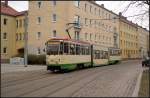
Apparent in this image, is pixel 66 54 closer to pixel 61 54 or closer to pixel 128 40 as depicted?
pixel 61 54

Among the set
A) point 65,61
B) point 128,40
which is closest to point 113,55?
point 65,61

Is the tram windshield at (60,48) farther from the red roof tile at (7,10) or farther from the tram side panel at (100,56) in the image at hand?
the red roof tile at (7,10)

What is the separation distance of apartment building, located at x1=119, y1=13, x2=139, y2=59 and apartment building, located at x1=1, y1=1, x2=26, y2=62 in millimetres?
32359

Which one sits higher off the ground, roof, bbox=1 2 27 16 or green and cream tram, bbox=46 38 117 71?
roof, bbox=1 2 27 16

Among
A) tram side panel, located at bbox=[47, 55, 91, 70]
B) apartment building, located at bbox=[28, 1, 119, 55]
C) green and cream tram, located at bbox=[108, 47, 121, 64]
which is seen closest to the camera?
tram side panel, located at bbox=[47, 55, 91, 70]

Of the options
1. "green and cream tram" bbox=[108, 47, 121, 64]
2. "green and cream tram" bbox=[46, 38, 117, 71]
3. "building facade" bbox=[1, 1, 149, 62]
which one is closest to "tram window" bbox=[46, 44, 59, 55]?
"green and cream tram" bbox=[46, 38, 117, 71]

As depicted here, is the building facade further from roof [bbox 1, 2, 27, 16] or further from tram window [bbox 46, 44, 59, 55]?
tram window [bbox 46, 44, 59, 55]

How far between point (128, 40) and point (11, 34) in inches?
1941

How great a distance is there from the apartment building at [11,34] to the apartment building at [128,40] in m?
32.4

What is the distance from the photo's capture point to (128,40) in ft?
338

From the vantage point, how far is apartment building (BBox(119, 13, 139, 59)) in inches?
3652

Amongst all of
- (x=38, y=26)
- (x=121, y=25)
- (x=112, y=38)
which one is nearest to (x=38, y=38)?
(x=38, y=26)

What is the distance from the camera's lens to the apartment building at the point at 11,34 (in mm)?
62406

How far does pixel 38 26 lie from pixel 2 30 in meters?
9.17
